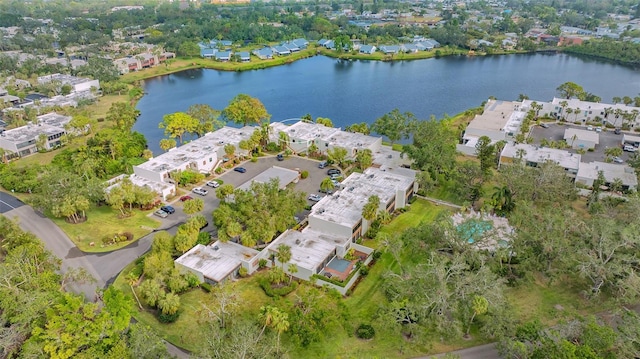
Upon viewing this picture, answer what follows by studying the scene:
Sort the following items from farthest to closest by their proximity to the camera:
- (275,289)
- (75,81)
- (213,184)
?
(75,81) → (213,184) → (275,289)

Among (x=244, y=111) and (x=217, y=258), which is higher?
(x=244, y=111)

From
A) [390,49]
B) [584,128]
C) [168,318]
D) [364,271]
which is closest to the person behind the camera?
[168,318]

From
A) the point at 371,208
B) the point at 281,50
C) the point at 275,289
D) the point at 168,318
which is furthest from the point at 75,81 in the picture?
the point at 275,289

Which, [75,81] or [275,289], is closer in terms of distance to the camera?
[275,289]

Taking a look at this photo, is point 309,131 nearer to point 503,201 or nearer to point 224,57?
point 503,201

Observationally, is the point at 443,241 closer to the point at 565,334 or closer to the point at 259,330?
the point at 565,334

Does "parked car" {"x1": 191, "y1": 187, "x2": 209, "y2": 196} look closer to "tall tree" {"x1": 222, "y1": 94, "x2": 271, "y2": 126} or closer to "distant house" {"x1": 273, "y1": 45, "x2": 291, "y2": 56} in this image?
"tall tree" {"x1": 222, "y1": 94, "x2": 271, "y2": 126}

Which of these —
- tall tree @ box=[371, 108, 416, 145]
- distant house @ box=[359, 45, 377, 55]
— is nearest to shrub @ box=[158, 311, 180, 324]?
tall tree @ box=[371, 108, 416, 145]
